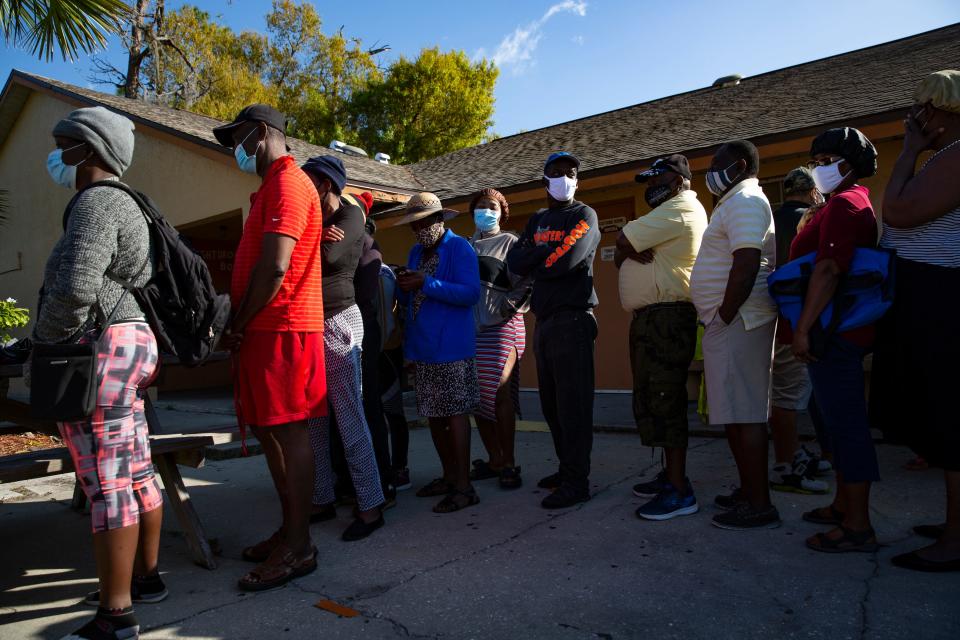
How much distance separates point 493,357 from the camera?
452cm

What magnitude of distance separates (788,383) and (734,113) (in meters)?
5.80

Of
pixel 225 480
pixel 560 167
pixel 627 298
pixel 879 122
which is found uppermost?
pixel 879 122

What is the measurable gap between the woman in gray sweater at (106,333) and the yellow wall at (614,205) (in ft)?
20.7

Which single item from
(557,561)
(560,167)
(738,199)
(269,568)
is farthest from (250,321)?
(738,199)

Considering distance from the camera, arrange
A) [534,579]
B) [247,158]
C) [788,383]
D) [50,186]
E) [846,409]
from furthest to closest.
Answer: [50,186]
[788,383]
[247,158]
[846,409]
[534,579]

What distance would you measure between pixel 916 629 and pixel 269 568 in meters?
2.49

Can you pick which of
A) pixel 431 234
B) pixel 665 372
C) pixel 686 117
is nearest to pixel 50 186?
pixel 686 117

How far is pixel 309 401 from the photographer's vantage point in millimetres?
3062

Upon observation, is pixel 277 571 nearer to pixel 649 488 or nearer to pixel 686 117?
pixel 649 488

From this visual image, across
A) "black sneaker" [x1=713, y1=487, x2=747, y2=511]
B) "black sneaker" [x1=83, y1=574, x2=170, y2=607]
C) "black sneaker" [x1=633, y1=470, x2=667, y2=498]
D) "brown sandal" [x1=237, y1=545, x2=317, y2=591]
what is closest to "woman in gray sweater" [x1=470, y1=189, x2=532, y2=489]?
"black sneaker" [x1=633, y1=470, x2=667, y2=498]

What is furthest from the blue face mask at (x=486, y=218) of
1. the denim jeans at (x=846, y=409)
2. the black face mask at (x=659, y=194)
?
the denim jeans at (x=846, y=409)

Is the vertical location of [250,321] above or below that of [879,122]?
below

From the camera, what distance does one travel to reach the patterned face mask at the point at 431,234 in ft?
13.6

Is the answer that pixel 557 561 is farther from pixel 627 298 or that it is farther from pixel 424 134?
pixel 424 134
